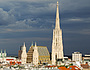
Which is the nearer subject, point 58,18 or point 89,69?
point 89,69

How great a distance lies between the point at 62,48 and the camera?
18650 cm

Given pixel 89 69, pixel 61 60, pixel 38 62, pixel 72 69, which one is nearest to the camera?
pixel 72 69

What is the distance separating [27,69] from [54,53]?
49418 mm

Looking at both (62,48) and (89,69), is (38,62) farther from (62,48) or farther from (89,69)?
(89,69)

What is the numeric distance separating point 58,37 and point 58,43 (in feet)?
12.3

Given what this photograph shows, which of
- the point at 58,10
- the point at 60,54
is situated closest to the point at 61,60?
the point at 60,54

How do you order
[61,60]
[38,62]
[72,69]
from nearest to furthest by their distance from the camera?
[72,69] < [61,60] < [38,62]

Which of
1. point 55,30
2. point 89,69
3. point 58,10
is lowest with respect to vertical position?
point 89,69

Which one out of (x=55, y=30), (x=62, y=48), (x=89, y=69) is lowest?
(x=89, y=69)

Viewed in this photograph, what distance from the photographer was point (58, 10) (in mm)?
193875

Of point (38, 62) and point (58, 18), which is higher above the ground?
point (58, 18)

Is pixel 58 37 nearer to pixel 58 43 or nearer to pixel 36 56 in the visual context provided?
pixel 58 43

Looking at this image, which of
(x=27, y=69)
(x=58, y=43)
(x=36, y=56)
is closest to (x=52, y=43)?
(x=58, y=43)

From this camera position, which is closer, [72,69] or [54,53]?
[72,69]
